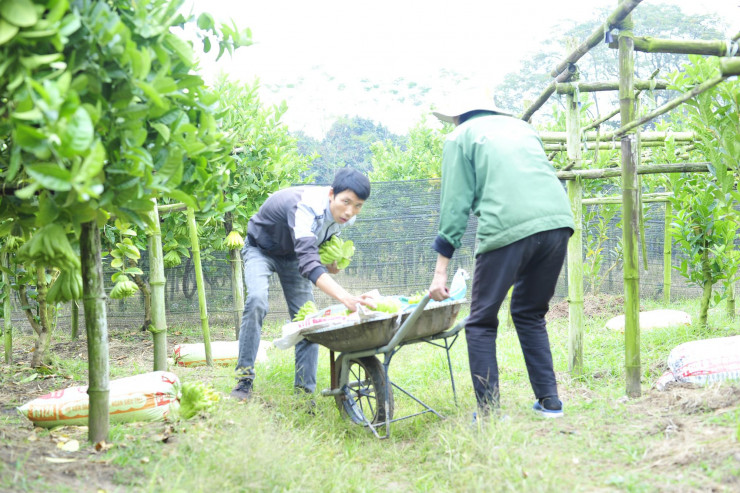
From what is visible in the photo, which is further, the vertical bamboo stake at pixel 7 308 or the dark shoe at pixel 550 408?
the vertical bamboo stake at pixel 7 308

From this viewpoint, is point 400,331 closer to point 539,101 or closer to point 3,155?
point 3,155

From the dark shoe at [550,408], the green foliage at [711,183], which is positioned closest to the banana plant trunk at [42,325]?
the dark shoe at [550,408]

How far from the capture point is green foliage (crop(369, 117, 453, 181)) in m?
14.6

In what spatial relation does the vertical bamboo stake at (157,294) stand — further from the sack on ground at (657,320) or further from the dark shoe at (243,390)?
the sack on ground at (657,320)

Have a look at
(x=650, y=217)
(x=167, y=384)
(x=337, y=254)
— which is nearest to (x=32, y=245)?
(x=167, y=384)

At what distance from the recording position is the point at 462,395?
4402 millimetres

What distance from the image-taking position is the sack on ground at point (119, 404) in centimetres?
351

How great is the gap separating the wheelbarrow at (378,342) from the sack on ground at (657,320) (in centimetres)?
360

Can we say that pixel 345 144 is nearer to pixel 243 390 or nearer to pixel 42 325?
pixel 42 325

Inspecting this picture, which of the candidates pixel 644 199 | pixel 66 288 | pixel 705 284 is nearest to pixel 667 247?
pixel 644 199

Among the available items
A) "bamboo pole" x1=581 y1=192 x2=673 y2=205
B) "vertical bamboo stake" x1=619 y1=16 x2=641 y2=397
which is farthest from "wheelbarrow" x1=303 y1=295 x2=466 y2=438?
"bamboo pole" x1=581 y1=192 x2=673 y2=205

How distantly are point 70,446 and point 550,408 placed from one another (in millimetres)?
2396

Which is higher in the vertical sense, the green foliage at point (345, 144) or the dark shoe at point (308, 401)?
the green foliage at point (345, 144)

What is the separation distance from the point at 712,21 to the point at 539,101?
97.5 ft
